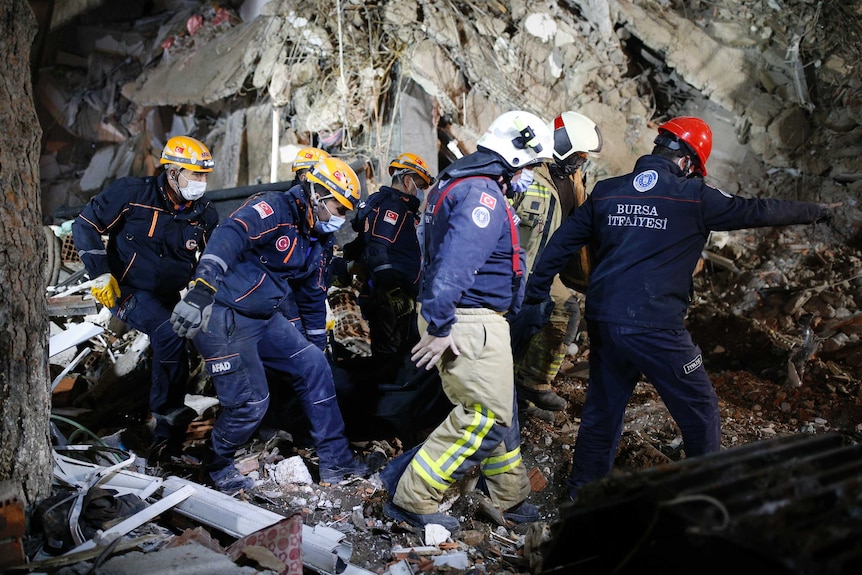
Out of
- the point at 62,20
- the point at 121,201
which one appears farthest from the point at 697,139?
the point at 62,20

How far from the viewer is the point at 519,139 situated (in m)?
2.97

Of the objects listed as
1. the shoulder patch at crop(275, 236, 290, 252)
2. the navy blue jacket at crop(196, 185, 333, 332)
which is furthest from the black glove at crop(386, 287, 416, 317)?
the shoulder patch at crop(275, 236, 290, 252)

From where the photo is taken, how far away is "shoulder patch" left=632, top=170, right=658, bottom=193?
308 centimetres

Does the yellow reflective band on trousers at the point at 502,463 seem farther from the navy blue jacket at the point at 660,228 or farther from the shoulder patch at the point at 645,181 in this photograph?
the shoulder patch at the point at 645,181

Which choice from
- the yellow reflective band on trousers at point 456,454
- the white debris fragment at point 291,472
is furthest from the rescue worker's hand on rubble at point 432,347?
A: the white debris fragment at point 291,472

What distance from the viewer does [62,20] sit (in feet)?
41.4

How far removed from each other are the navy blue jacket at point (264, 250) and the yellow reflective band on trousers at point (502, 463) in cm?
156

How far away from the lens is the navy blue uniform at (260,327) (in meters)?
3.31

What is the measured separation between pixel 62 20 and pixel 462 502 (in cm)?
1406

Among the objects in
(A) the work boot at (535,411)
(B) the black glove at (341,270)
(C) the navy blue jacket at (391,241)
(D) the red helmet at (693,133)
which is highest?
(D) the red helmet at (693,133)

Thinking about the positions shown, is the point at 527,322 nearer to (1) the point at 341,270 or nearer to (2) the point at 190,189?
(1) the point at 341,270

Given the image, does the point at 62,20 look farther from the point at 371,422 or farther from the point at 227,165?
the point at 371,422

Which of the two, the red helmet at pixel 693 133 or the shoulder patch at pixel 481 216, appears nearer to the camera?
the shoulder patch at pixel 481 216

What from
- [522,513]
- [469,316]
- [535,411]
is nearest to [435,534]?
[522,513]
